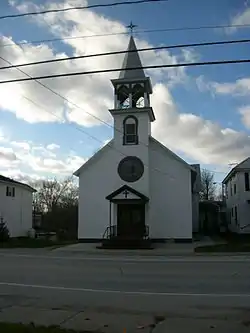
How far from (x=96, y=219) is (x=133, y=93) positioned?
10.4 meters

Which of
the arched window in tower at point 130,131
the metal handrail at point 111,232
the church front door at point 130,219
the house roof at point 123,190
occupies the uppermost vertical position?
the arched window in tower at point 130,131

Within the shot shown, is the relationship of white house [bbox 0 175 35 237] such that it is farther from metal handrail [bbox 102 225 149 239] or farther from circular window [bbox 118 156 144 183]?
circular window [bbox 118 156 144 183]

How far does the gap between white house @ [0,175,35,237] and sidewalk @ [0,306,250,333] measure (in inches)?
1251

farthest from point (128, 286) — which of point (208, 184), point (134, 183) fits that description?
point (208, 184)

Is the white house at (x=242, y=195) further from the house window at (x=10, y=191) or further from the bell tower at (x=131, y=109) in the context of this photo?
the house window at (x=10, y=191)

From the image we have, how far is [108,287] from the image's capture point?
11688mm

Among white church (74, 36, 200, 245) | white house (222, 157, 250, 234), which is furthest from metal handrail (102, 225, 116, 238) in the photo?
white house (222, 157, 250, 234)

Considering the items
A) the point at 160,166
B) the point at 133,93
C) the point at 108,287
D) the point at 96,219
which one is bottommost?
the point at 108,287

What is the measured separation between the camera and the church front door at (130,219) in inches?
1255

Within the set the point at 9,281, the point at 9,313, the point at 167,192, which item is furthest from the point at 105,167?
the point at 9,313

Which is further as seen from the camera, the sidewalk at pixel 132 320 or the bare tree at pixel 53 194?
the bare tree at pixel 53 194

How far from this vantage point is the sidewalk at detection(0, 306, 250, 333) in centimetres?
693

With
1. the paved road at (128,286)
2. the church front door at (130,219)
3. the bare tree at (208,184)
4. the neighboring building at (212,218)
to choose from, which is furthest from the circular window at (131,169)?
the bare tree at (208,184)

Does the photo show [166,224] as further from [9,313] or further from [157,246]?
[9,313]
